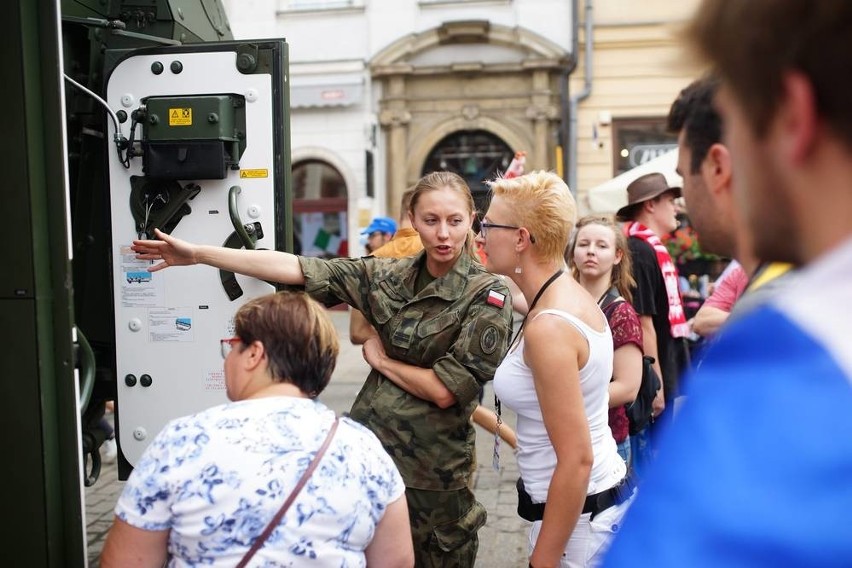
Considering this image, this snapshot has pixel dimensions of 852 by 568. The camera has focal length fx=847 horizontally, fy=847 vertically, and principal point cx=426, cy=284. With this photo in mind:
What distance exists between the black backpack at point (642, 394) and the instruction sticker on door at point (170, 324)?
5.76 feet

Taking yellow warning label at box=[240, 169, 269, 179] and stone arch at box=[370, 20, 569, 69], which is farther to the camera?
stone arch at box=[370, 20, 569, 69]

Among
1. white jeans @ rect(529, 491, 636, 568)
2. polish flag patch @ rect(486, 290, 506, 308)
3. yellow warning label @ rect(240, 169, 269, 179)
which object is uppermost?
yellow warning label @ rect(240, 169, 269, 179)

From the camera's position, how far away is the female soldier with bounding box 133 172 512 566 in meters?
2.98

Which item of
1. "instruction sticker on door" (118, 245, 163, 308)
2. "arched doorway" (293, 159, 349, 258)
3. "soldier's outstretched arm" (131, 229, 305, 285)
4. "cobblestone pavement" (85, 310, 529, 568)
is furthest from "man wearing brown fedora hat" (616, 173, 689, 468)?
"arched doorway" (293, 159, 349, 258)

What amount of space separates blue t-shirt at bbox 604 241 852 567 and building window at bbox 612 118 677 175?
1676cm

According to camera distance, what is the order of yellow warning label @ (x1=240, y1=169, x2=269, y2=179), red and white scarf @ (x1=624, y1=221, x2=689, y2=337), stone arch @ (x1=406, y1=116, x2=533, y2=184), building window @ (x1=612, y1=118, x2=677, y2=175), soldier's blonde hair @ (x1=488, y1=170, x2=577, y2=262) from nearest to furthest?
soldier's blonde hair @ (x1=488, y1=170, x2=577, y2=262)
yellow warning label @ (x1=240, y1=169, x2=269, y2=179)
red and white scarf @ (x1=624, y1=221, x2=689, y2=337)
building window @ (x1=612, y1=118, x2=677, y2=175)
stone arch @ (x1=406, y1=116, x2=533, y2=184)

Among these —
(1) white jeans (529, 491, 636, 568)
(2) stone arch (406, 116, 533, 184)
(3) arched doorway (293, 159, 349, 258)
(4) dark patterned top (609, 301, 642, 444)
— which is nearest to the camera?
(1) white jeans (529, 491, 636, 568)

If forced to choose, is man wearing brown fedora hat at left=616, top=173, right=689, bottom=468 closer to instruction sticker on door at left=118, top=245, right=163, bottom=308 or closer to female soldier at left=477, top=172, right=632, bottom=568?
female soldier at left=477, top=172, right=632, bottom=568

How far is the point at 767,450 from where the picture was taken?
59 centimetres

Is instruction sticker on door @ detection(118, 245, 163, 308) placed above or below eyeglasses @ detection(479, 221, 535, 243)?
below

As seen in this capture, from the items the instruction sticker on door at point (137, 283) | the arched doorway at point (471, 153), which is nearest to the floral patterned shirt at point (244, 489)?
the instruction sticker on door at point (137, 283)

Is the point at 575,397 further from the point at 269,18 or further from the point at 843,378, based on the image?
the point at 269,18

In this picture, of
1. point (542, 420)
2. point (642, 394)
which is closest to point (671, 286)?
point (642, 394)

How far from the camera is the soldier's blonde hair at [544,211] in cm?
261
